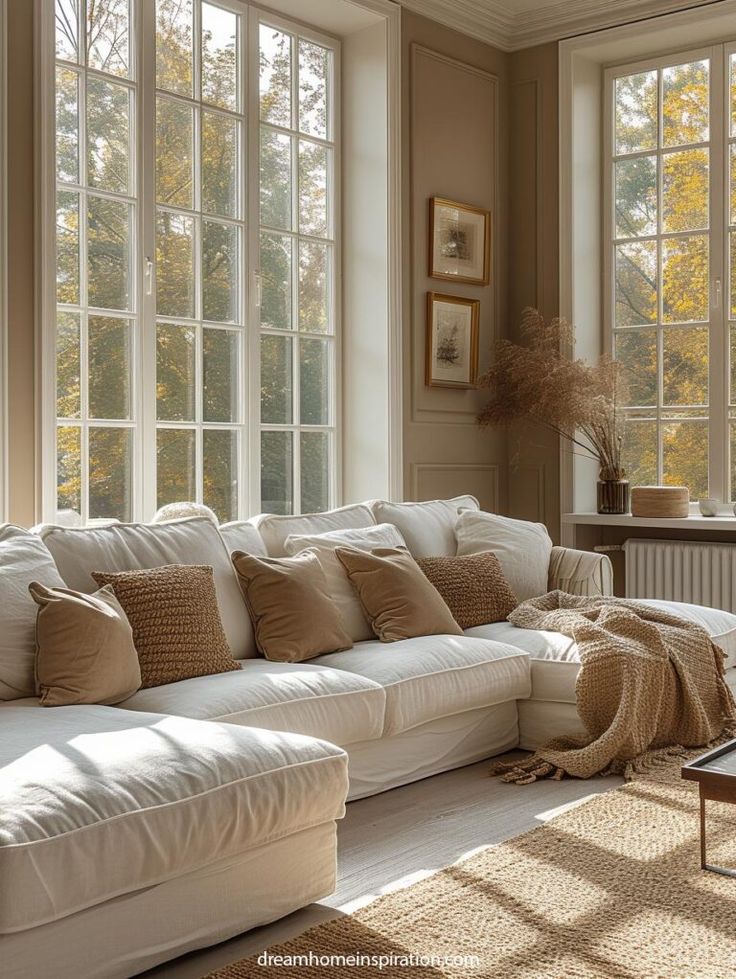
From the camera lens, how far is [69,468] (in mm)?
4273

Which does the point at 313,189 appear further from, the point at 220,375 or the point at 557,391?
the point at 557,391

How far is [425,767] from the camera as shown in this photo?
11.8 ft

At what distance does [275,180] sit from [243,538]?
81.7 inches

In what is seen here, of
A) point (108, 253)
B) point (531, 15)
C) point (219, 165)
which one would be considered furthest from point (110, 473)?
point (531, 15)

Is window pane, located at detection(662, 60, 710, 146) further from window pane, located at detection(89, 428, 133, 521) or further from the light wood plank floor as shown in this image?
the light wood plank floor

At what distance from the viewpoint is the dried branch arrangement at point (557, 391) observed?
219 inches

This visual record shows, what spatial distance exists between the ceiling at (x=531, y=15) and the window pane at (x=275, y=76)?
719 mm

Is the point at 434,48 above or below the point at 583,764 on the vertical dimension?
above

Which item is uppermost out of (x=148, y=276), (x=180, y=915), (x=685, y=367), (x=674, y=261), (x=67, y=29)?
(x=67, y=29)

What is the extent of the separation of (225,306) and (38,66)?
1.33m

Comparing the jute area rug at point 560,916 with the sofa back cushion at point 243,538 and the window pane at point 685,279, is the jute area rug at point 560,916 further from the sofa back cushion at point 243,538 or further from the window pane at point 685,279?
the window pane at point 685,279

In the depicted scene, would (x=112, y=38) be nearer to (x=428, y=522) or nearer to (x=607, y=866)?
(x=428, y=522)

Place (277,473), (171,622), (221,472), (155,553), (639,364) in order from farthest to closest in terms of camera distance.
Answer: (639,364)
(277,473)
(221,472)
(155,553)
(171,622)

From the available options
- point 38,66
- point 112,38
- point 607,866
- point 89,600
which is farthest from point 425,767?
→ point 112,38
